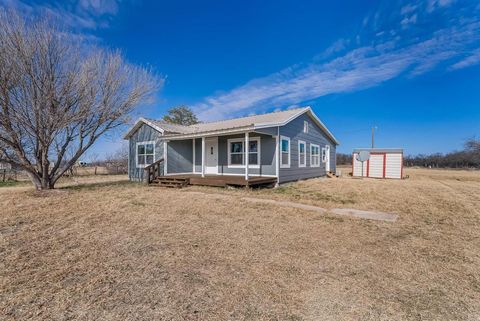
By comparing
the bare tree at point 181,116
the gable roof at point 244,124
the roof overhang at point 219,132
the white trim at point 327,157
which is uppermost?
the bare tree at point 181,116

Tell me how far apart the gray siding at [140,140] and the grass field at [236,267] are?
8.12 meters

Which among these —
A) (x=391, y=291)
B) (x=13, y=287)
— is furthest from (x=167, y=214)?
(x=391, y=291)

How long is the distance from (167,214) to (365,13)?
14054 millimetres

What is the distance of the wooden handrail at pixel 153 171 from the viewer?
12.1m

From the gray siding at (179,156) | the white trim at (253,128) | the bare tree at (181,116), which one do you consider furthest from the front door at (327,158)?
the bare tree at (181,116)

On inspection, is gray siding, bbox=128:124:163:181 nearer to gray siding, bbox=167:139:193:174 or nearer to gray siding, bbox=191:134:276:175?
gray siding, bbox=167:139:193:174

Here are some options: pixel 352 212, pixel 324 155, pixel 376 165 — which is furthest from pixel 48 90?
pixel 376 165

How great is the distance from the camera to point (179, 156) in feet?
44.2

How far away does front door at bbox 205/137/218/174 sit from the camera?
42.2 ft

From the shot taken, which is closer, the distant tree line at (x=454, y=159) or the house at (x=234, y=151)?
the house at (x=234, y=151)

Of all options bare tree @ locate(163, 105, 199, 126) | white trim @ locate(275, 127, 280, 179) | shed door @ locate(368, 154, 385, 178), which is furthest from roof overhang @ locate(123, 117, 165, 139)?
bare tree @ locate(163, 105, 199, 126)

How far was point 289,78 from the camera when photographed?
63.5 feet

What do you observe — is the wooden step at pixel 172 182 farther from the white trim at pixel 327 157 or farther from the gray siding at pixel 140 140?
the white trim at pixel 327 157

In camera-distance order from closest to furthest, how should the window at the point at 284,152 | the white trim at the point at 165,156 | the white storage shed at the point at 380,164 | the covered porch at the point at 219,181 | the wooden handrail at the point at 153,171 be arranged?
1. the covered porch at the point at 219,181
2. the window at the point at 284,152
3. the wooden handrail at the point at 153,171
4. the white trim at the point at 165,156
5. the white storage shed at the point at 380,164
